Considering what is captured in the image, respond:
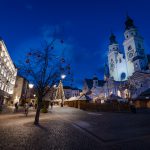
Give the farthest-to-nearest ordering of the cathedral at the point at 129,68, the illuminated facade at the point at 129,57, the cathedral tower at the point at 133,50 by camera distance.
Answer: the illuminated facade at the point at 129,57 → the cathedral tower at the point at 133,50 → the cathedral at the point at 129,68

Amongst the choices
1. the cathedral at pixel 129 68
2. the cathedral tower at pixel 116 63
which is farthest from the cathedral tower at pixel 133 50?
the cathedral tower at pixel 116 63

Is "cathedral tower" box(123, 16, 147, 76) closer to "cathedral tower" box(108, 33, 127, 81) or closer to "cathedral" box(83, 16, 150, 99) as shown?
"cathedral" box(83, 16, 150, 99)

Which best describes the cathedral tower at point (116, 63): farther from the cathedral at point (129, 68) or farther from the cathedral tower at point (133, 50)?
the cathedral tower at point (133, 50)

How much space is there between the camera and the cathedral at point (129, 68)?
177 ft

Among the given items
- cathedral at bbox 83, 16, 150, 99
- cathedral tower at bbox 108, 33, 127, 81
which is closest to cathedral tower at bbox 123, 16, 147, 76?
cathedral at bbox 83, 16, 150, 99

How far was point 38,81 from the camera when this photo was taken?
15141mm

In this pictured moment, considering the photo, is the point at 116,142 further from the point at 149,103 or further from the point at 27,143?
the point at 149,103

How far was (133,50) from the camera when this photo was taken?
6994 centimetres

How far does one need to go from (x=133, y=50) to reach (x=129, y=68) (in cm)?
926

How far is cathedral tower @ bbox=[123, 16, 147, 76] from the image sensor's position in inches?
2506

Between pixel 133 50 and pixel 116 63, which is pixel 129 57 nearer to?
pixel 133 50

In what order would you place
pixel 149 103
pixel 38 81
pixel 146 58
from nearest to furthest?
A: pixel 38 81 → pixel 149 103 → pixel 146 58

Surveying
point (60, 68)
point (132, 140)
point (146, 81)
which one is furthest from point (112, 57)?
point (132, 140)

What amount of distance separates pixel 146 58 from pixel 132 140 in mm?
70919
